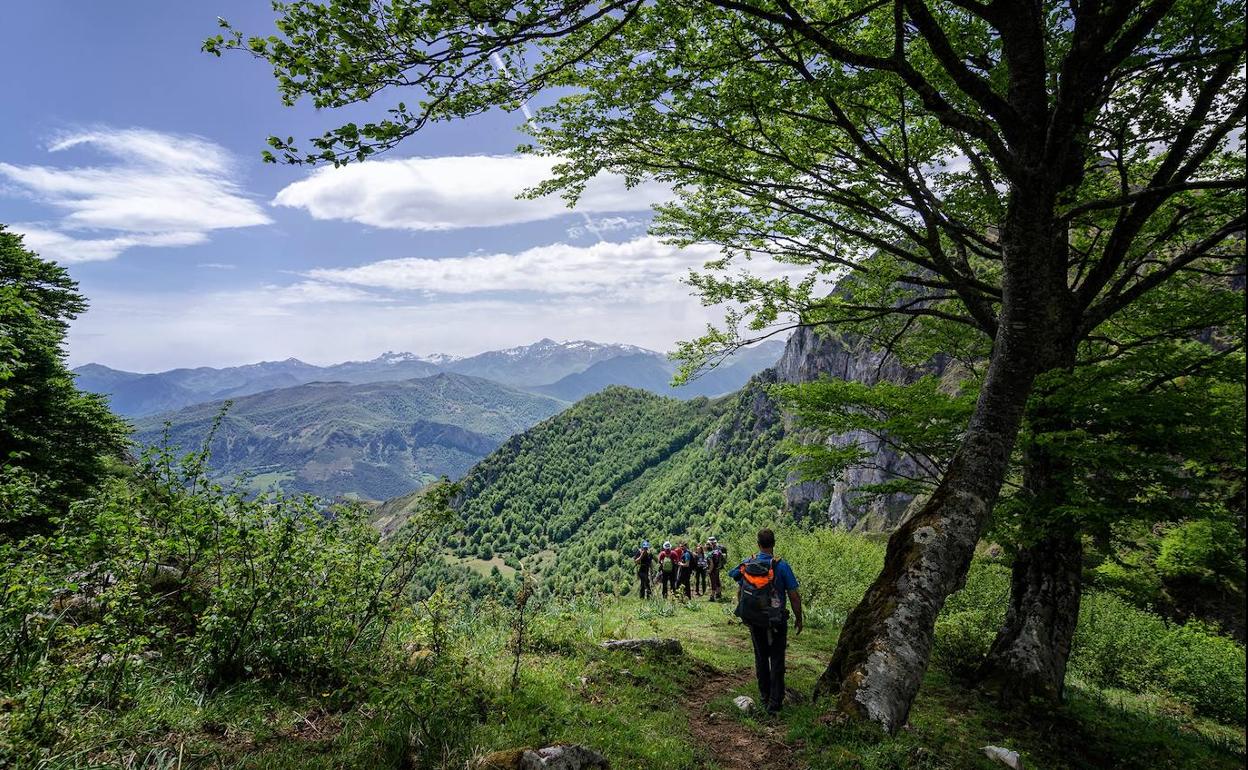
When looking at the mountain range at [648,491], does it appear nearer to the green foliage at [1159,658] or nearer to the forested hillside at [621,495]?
the forested hillside at [621,495]

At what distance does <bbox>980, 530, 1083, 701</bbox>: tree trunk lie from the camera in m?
7.64

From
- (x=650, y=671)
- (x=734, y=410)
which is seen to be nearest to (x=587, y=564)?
(x=734, y=410)

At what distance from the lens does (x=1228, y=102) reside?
23.6ft

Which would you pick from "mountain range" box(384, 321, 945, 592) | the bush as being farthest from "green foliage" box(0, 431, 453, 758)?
"mountain range" box(384, 321, 945, 592)

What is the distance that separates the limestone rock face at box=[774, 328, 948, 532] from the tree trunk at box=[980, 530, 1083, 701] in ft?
8.95

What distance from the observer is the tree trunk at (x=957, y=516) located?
5.45 meters

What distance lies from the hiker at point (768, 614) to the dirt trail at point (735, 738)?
21.1 inches

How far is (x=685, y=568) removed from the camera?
19.5 m

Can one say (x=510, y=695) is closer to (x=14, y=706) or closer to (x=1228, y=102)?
(x=14, y=706)

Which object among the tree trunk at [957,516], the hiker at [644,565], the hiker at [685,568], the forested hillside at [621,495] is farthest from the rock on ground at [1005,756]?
the forested hillside at [621,495]

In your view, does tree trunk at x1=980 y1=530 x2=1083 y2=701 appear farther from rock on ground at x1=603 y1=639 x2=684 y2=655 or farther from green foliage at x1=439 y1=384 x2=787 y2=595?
green foliage at x1=439 y1=384 x2=787 y2=595

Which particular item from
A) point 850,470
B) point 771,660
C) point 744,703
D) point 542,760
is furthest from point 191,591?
point 850,470

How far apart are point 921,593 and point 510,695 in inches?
173

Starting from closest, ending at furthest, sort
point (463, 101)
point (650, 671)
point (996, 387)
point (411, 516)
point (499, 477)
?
point (463, 101)
point (996, 387)
point (411, 516)
point (650, 671)
point (499, 477)
